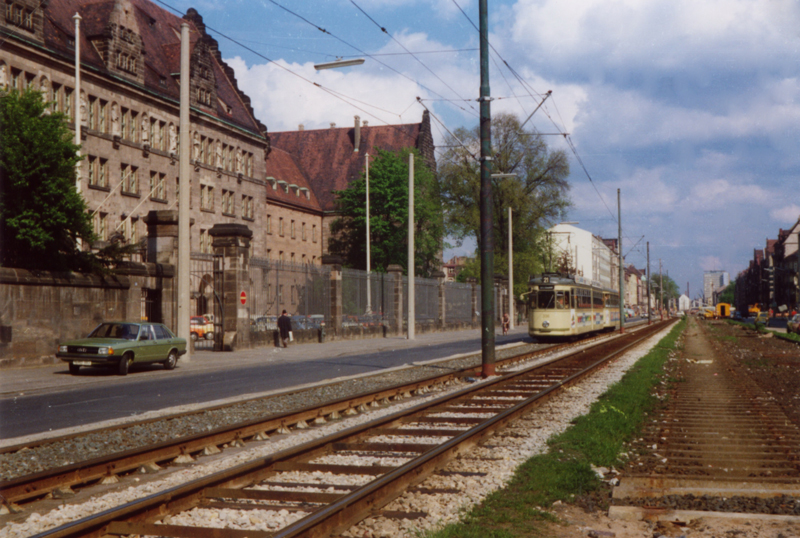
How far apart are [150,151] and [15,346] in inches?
1298

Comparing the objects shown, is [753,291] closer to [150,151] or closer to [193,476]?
[150,151]

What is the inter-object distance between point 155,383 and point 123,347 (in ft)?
7.44

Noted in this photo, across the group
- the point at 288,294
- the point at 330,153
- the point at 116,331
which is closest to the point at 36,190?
the point at 116,331

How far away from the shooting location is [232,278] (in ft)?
95.6

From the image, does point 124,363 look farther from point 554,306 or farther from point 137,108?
point 137,108

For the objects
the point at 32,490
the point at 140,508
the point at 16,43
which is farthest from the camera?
the point at 16,43

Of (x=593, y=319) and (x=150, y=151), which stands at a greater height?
(x=150, y=151)

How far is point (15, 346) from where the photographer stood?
20234 mm

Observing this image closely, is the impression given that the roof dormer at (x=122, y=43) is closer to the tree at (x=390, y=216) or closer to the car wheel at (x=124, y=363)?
the tree at (x=390, y=216)

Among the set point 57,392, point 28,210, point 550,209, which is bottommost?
point 57,392

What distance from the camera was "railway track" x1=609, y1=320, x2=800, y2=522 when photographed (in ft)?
20.7

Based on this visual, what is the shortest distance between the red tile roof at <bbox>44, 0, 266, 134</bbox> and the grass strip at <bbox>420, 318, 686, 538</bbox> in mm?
39467

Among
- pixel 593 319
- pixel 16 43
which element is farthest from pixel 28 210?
pixel 593 319

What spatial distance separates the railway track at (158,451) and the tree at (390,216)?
54436mm
